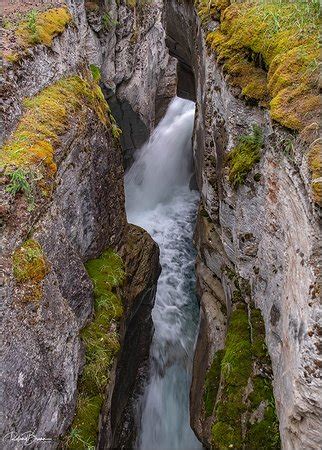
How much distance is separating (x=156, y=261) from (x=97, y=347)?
15.7 ft

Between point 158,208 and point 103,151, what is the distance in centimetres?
856

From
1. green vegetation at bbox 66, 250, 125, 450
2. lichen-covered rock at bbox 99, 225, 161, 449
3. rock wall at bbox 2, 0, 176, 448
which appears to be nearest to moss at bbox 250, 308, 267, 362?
green vegetation at bbox 66, 250, 125, 450

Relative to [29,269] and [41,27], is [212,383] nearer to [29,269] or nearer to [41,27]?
[29,269]

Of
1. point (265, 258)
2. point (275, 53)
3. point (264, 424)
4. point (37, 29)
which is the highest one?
point (37, 29)

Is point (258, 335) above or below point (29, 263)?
below

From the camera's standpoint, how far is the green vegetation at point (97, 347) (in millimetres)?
6131

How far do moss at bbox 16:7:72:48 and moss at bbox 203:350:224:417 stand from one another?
24.3ft

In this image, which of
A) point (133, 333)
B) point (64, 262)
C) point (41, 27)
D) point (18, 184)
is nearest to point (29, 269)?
point (18, 184)

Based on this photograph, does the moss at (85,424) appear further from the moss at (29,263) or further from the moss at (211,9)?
the moss at (211,9)

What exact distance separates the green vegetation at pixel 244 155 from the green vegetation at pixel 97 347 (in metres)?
3.50

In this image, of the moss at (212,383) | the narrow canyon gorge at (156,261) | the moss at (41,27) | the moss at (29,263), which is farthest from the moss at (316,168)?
the moss at (41,27)

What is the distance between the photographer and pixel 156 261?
11.6m

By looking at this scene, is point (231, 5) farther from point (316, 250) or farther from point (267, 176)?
point (316, 250)

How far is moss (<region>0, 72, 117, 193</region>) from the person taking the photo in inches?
243
